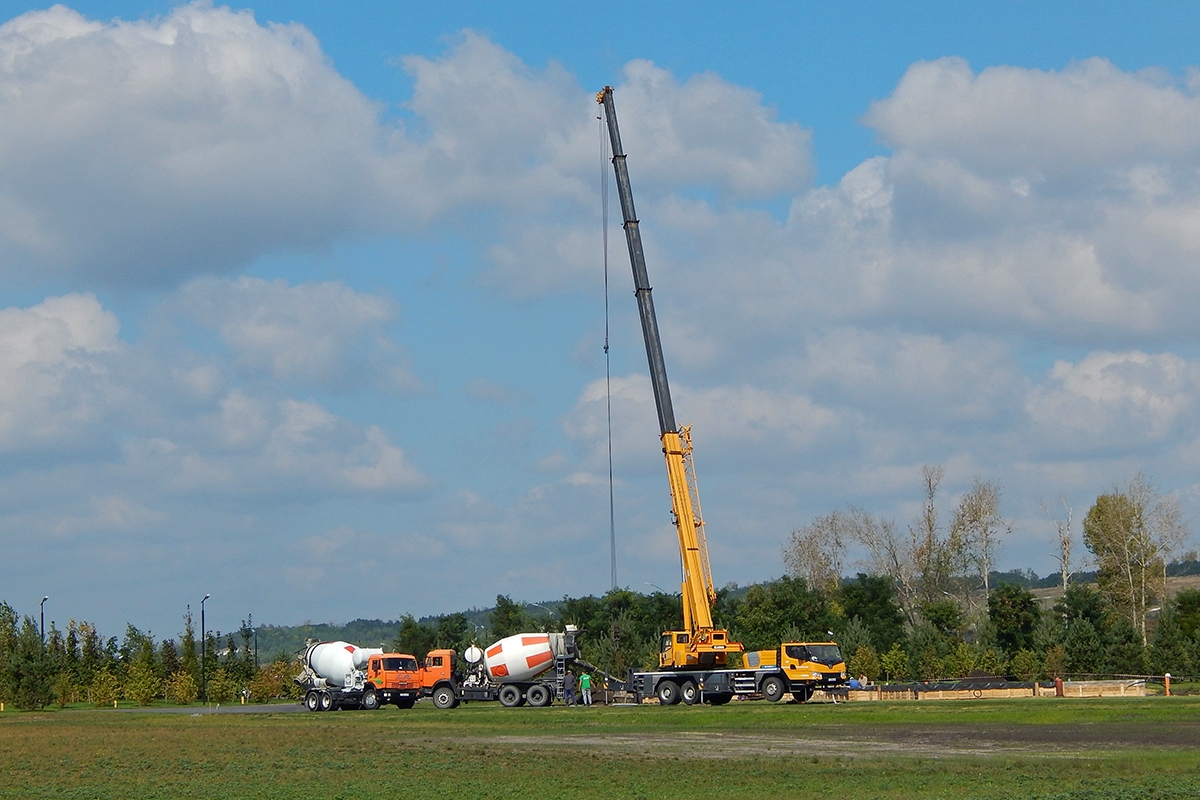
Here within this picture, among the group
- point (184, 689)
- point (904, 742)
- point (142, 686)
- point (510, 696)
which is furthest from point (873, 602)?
point (904, 742)

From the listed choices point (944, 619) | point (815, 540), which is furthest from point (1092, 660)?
point (815, 540)

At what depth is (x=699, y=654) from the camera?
60.5 meters

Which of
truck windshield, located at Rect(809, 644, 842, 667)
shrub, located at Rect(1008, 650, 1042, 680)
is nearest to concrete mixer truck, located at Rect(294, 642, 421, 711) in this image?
truck windshield, located at Rect(809, 644, 842, 667)

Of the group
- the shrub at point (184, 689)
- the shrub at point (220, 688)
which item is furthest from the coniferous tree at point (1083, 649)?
the shrub at point (184, 689)

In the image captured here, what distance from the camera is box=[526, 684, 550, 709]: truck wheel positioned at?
6644 cm

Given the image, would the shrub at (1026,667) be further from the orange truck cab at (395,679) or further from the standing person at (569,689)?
the orange truck cab at (395,679)

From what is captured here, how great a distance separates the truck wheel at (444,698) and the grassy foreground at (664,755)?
41.5 feet

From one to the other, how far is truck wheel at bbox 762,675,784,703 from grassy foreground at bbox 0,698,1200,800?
4279 mm

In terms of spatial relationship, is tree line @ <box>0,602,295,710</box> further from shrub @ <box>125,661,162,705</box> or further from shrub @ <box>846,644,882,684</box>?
shrub @ <box>846,644,882,684</box>

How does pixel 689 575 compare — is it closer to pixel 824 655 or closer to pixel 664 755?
pixel 824 655

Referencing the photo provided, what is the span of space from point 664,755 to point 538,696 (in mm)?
32893

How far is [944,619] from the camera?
9850 cm

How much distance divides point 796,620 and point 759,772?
71719 millimetres

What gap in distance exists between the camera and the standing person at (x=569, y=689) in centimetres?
6575
